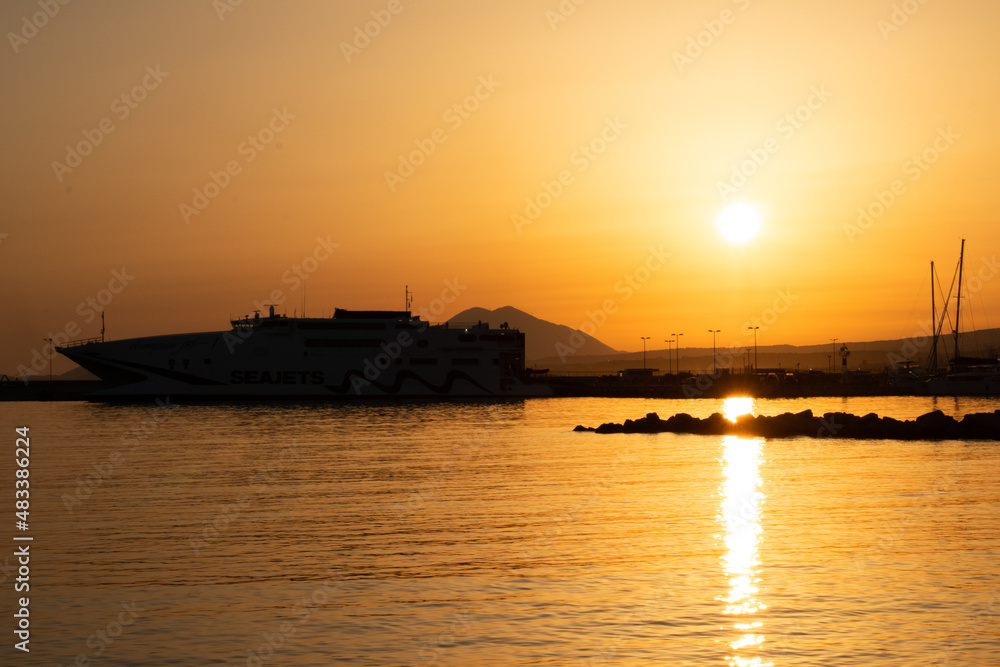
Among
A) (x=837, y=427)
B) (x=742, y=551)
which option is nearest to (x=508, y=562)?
(x=742, y=551)

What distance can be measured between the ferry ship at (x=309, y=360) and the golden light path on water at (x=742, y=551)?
53.4 meters

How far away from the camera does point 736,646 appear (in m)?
9.67

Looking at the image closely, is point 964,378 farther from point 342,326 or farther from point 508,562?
point 508,562

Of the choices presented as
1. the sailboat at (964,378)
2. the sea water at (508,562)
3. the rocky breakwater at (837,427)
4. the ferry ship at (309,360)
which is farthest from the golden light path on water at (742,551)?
the sailboat at (964,378)

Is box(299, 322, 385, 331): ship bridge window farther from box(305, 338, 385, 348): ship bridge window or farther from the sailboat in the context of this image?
the sailboat

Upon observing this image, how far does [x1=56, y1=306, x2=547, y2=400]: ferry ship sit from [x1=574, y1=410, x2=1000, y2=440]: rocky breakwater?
3590 cm

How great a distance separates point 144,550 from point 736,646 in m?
9.81

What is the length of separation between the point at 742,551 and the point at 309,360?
67963 mm

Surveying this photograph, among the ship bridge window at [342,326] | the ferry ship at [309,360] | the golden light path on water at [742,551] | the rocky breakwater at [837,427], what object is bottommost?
A: the golden light path on water at [742,551]

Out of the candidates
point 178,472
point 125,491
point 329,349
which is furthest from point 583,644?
point 329,349

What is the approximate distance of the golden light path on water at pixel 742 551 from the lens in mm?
9883

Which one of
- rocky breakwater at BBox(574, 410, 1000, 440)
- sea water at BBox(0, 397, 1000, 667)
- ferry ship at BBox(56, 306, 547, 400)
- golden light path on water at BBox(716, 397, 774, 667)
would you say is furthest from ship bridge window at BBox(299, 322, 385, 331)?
golden light path on water at BBox(716, 397, 774, 667)

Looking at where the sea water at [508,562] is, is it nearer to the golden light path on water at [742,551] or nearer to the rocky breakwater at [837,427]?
the golden light path on water at [742,551]

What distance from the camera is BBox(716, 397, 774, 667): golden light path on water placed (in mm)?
9883
